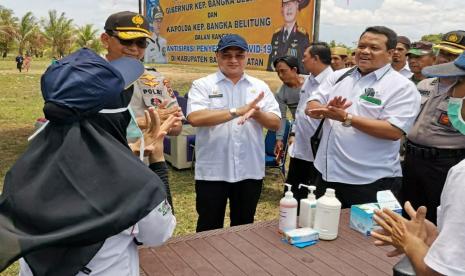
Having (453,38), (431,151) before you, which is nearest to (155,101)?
(431,151)

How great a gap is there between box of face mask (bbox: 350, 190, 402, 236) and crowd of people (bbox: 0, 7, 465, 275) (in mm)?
550

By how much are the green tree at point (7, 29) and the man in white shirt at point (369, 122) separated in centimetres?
5038

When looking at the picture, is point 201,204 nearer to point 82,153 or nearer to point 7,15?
point 82,153

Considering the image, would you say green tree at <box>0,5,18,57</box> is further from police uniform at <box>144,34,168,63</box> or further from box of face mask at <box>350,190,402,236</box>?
box of face mask at <box>350,190,402,236</box>

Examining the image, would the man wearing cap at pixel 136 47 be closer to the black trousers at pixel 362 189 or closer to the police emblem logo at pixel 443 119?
the black trousers at pixel 362 189

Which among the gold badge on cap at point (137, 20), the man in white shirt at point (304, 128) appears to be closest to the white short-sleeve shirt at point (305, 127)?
the man in white shirt at point (304, 128)

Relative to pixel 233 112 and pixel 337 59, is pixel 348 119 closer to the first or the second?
pixel 233 112

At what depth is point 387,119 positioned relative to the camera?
2.48m

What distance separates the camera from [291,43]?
16.1 ft

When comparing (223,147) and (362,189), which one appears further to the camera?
(223,147)

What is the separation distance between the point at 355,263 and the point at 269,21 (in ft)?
14.3

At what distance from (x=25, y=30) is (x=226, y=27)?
52.9 meters

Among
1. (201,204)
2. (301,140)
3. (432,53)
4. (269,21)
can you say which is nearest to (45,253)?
(201,204)

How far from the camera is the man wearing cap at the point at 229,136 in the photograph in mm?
2775
